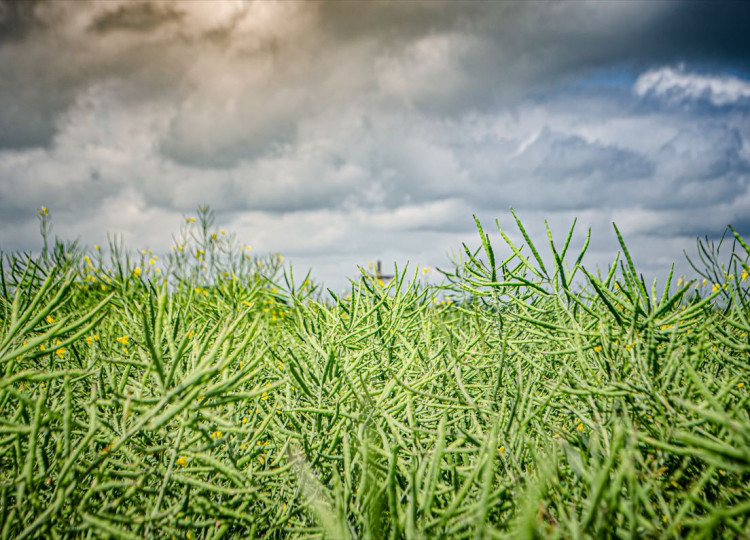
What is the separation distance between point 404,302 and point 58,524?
722mm

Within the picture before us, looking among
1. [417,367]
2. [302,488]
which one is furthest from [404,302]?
[302,488]

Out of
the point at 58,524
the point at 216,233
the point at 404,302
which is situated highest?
the point at 216,233

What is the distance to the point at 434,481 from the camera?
19.0 inches

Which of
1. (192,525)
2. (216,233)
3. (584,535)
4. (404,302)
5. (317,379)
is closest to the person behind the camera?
(584,535)

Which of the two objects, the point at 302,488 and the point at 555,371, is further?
the point at 555,371

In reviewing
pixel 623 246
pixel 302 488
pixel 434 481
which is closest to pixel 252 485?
pixel 302 488

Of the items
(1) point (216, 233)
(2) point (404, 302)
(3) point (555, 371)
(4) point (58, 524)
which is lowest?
(4) point (58, 524)

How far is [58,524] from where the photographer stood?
0.62 m

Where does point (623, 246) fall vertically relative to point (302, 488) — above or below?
above

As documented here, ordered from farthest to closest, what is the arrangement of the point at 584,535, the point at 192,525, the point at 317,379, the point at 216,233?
1. the point at 216,233
2. the point at 317,379
3. the point at 192,525
4. the point at 584,535

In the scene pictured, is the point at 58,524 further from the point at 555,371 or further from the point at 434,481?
the point at 555,371

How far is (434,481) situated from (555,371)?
57 cm

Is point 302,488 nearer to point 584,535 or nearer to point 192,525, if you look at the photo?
point 192,525

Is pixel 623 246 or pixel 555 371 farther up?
pixel 623 246
